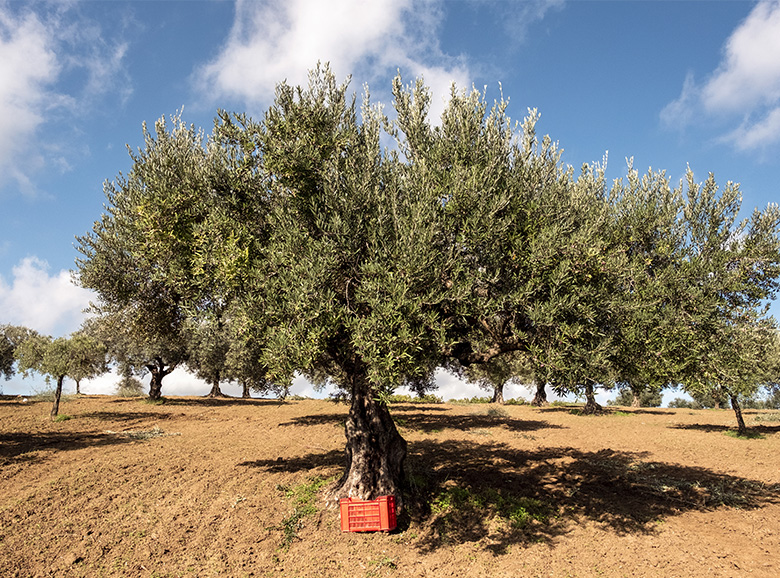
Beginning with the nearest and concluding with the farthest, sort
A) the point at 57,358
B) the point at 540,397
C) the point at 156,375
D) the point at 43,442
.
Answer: the point at 43,442 → the point at 57,358 → the point at 156,375 → the point at 540,397

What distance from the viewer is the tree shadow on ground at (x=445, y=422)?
2938 centimetres

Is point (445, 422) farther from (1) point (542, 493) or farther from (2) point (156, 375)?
(2) point (156, 375)

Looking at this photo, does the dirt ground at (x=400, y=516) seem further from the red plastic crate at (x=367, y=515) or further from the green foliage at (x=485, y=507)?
the red plastic crate at (x=367, y=515)

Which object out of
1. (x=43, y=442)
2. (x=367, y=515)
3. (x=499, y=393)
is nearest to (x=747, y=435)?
(x=499, y=393)

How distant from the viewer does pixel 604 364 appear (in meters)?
11.9

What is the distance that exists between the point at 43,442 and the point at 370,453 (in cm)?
1894

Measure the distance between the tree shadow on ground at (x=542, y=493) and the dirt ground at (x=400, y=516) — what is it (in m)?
0.07

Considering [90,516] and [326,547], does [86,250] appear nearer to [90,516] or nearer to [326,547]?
[90,516]

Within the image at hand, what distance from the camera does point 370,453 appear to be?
14.2 meters

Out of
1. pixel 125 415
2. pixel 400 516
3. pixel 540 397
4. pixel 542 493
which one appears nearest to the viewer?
pixel 400 516

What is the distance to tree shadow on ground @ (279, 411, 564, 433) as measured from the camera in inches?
1156

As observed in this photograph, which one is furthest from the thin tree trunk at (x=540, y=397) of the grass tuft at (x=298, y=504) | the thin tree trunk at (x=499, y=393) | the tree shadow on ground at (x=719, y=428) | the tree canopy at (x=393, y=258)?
the grass tuft at (x=298, y=504)

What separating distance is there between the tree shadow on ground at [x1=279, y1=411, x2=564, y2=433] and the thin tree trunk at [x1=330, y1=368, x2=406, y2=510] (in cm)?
1279

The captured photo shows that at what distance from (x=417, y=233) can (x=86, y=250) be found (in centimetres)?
1614
